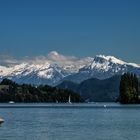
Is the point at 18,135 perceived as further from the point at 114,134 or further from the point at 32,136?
the point at 114,134

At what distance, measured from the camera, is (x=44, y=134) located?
8812 centimetres

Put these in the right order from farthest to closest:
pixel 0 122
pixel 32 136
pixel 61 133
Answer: pixel 0 122, pixel 61 133, pixel 32 136

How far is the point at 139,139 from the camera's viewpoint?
260 ft

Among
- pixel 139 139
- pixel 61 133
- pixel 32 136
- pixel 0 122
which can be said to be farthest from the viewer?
pixel 0 122

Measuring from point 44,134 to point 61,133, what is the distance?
3168 mm

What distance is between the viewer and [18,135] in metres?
87.1

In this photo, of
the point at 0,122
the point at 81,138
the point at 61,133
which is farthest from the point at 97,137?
the point at 0,122

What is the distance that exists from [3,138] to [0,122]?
96.8 feet

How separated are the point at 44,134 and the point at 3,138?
8.42 metres

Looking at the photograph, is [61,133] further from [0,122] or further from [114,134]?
[0,122]

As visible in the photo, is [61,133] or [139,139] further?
[61,133]

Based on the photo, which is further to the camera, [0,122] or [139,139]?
[0,122]

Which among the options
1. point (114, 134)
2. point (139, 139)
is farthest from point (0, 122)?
point (139, 139)

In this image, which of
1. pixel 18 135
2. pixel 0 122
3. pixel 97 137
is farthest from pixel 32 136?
pixel 0 122
